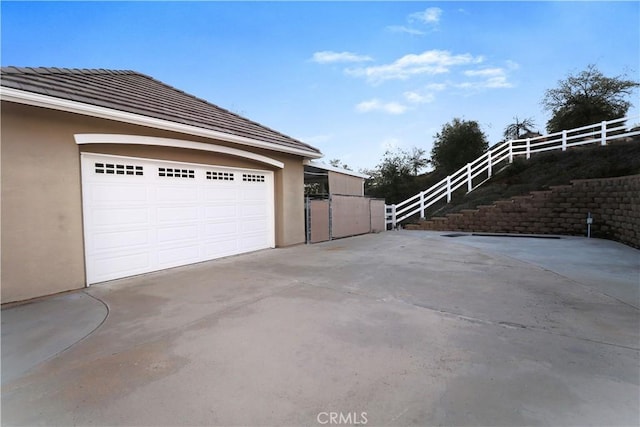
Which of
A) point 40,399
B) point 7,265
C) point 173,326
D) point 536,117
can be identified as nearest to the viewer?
point 40,399

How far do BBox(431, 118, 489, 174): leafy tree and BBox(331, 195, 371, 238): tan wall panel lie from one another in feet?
30.1

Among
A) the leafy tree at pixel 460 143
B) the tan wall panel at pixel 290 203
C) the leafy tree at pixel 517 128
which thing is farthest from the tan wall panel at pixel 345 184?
the leafy tree at pixel 517 128

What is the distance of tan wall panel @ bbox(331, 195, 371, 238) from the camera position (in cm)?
1191

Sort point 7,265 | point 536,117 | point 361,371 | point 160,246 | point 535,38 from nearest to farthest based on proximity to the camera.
A: point 361,371
point 7,265
point 160,246
point 535,38
point 536,117

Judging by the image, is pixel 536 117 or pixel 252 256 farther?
pixel 536 117

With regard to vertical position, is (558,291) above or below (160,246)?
below

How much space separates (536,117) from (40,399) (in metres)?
25.0

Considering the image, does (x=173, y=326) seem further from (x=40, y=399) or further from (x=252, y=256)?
(x=252, y=256)

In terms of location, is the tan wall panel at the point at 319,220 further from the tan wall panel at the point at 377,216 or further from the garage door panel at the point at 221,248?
the tan wall panel at the point at 377,216

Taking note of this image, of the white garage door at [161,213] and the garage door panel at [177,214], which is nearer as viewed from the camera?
the white garage door at [161,213]

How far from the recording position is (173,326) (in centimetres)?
363

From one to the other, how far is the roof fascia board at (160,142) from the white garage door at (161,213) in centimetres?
35

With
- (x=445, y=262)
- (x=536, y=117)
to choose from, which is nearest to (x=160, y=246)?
(x=445, y=262)

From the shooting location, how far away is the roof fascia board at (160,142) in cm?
537
